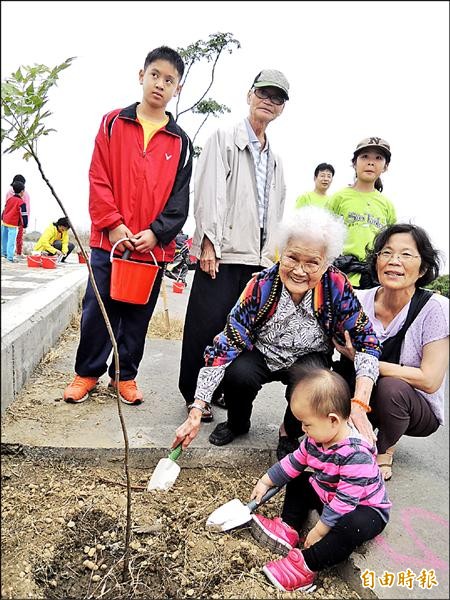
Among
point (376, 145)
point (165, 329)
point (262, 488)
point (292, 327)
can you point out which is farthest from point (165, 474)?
point (165, 329)

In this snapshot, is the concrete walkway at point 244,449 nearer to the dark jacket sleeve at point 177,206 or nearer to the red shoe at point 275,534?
the red shoe at point 275,534

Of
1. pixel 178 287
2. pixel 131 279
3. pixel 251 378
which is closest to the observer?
pixel 251 378

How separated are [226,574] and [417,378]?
1.14 meters

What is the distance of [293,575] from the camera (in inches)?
68.7

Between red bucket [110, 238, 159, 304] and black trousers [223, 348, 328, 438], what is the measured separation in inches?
22.2

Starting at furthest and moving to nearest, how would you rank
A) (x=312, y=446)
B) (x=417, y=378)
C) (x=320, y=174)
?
1. (x=320, y=174)
2. (x=417, y=378)
3. (x=312, y=446)

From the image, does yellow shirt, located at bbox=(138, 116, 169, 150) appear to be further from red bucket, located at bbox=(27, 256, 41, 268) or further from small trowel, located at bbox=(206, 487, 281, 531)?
red bucket, located at bbox=(27, 256, 41, 268)

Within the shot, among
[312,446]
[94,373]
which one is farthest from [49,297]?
[312,446]

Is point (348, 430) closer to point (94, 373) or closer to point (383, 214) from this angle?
point (94, 373)

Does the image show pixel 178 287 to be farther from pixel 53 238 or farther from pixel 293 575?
pixel 293 575

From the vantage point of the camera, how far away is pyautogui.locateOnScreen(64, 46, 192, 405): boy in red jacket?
2.58m

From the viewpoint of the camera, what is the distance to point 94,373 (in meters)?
2.85

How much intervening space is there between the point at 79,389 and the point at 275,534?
135cm

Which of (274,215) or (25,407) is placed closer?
(25,407)
